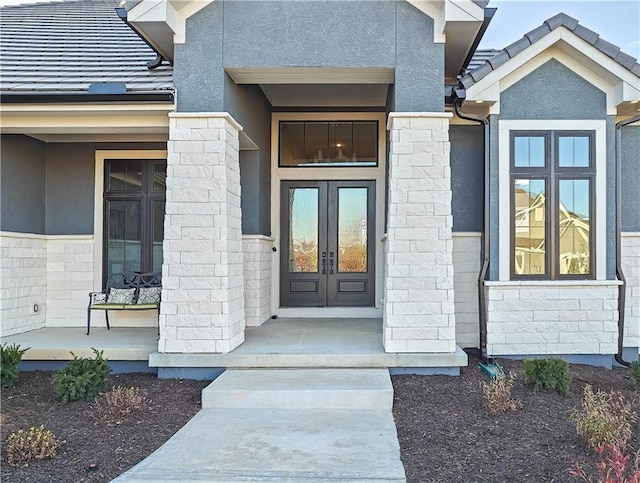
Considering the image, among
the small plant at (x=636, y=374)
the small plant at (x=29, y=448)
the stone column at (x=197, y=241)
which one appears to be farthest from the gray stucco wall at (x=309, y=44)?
the small plant at (x=29, y=448)

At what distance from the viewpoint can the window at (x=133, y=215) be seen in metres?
8.16

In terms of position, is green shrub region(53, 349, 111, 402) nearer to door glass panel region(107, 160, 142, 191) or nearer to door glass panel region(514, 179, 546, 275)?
door glass panel region(107, 160, 142, 191)

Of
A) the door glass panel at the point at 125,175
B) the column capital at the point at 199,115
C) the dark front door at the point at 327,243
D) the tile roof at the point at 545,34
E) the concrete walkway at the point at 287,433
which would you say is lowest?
the concrete walkway at the point at 287,433

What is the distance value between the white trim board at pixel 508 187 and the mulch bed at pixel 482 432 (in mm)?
1670

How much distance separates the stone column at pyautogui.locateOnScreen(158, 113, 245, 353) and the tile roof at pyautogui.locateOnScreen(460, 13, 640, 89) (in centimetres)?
342

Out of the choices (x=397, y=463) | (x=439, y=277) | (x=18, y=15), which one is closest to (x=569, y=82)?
(x=439, y=277)

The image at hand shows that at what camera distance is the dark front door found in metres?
8.94

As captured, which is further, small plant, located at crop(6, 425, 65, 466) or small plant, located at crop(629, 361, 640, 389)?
small plant, located at crop(629, 361, 640, 389)

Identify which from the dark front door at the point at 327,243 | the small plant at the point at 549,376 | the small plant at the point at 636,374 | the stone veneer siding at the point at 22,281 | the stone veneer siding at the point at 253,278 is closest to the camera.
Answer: the small plant at the point at 549,376

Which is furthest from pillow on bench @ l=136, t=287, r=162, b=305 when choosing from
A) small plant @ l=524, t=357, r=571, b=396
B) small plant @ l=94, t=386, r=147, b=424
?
small plant @ l=524, t=357, r=571, b=396

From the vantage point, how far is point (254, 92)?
7.62 meters

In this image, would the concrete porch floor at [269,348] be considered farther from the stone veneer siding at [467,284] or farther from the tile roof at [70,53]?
the tile roof at [70,53]

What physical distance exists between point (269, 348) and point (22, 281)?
403 cm

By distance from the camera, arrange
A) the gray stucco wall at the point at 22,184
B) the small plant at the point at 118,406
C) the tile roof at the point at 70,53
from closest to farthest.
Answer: the small plant at the point at 118,406 → the tile roof at the point at 70,53 → the gray stucco wall at the point at 22,184
